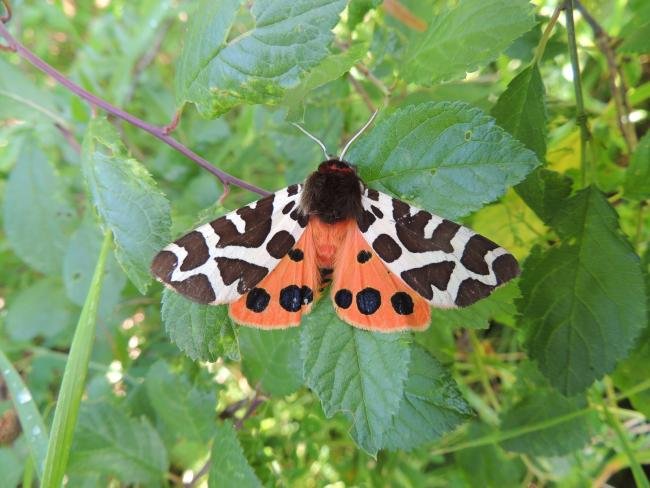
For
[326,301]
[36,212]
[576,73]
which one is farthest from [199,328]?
[36,212]

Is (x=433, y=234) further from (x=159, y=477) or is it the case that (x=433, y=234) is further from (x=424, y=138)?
(x=159, y=477)

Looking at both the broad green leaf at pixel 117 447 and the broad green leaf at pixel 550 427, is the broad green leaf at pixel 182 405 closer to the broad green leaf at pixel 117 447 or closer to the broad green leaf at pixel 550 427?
the broad green leaf at pixel 117 447

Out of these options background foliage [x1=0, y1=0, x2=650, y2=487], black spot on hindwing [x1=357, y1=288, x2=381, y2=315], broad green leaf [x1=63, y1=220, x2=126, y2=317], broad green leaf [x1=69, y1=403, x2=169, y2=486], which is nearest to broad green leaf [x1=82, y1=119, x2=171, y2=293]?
background foliage [x1=0, y1=0, x2=650, y2=487]

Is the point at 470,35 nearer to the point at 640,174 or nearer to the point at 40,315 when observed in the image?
the point at 640,174

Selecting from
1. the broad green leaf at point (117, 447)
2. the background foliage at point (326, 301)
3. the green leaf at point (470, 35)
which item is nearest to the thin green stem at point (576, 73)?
the background foliage at point (326, 301)

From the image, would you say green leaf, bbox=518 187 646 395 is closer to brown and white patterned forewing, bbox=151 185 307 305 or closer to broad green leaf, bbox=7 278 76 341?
brown and white patterned forewing, bbox=151 185 307 305

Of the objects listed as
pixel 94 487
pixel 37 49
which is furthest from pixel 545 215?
pixel 37 49
